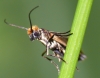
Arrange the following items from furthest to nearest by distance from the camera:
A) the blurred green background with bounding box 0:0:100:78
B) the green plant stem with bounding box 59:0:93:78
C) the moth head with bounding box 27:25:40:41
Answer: the blurred green background with bounding box 0:0:100:78, the moth head with bounding box 27:25:40:41, the green plant stem with bounding box 59:0:93:78

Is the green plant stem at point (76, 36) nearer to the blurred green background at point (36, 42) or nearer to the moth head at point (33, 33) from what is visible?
the moth head at point (33, 33)

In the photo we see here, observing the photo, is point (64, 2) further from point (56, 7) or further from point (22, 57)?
point (22, 57)

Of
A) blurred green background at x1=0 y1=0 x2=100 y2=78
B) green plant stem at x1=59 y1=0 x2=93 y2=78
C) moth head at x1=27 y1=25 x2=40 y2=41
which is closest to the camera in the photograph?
green plant stem at x1=59 y1=0 x2=93 y2=78

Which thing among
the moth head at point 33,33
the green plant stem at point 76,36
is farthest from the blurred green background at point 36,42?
the green plant stem at point 76,36

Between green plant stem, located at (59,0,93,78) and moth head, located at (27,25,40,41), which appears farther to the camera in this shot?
moth head, located at (27,25,40,41)

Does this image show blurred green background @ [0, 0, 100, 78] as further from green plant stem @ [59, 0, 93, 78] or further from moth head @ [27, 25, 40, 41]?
green plant stem @ [59, 0, 93, 78]

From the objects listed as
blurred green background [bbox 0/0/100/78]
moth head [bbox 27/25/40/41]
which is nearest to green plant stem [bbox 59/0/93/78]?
moth head [bbox 27/25/40/41]

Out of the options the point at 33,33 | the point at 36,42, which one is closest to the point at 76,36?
the point at 33,33
